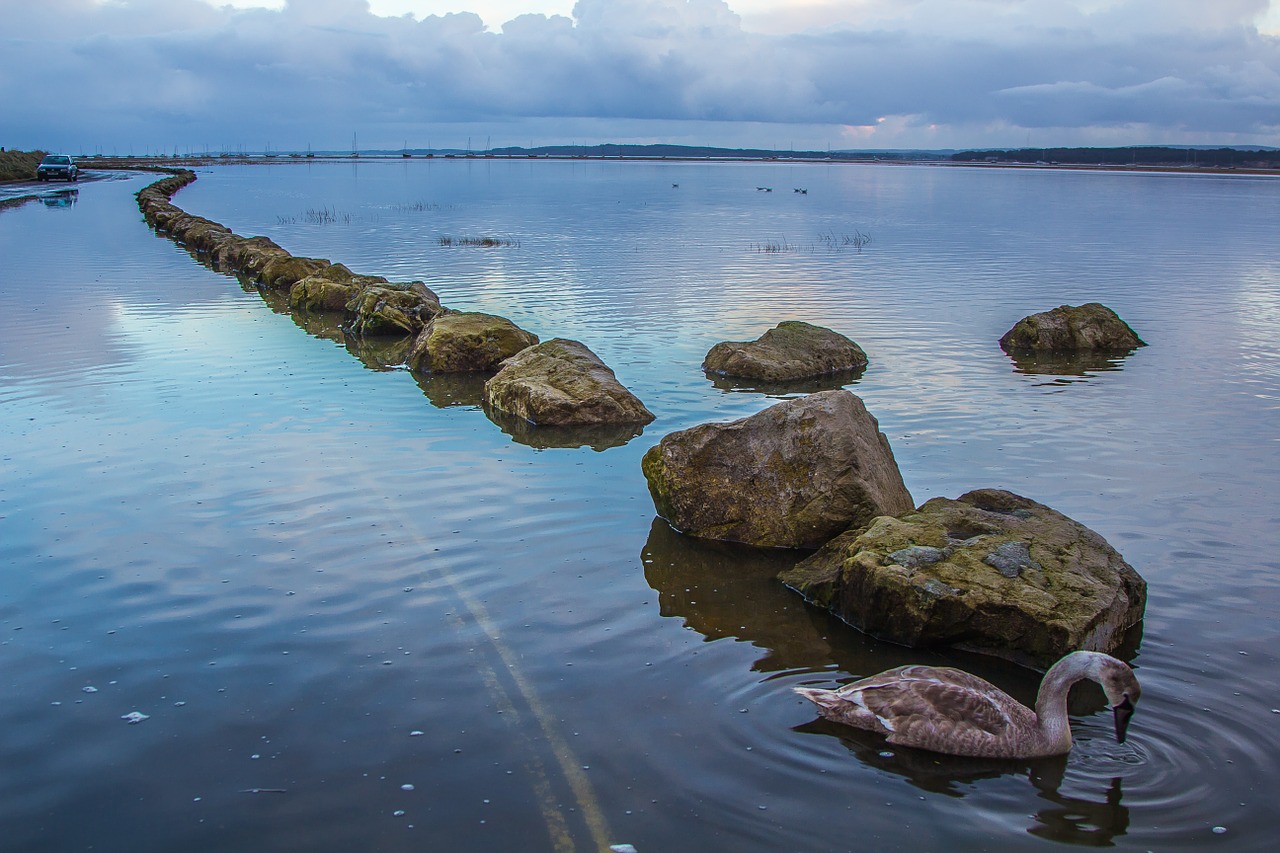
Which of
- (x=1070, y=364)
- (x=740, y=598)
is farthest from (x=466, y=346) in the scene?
(x=1070, y=364)

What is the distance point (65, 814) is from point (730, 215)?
73.1 metres

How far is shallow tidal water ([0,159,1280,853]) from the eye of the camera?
669 cm

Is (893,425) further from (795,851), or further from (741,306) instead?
(741,306)

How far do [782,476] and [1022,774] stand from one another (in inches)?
196

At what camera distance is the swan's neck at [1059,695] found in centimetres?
736

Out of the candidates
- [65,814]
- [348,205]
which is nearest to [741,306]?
[65,814]

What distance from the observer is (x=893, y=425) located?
16.4 m

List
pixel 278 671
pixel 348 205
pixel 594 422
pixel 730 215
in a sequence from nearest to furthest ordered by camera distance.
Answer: pixel 278 671 → pixel 594 422 → pixel 730 215 → pixel 348 205

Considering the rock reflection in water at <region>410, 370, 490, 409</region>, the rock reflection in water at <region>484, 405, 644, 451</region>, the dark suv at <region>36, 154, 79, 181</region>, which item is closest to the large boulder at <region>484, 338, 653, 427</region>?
the rock reflection in water at <region>484, 405, 644, 451</region>

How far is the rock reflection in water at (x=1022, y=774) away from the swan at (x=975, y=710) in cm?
7

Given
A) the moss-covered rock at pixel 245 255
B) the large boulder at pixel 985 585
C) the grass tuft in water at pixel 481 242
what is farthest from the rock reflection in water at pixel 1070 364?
Result: the grass tuft in water at pixel 481 242

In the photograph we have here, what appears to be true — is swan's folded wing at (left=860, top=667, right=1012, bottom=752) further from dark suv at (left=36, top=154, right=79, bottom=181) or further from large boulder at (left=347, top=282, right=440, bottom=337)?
dark suv at (left=36, top=154, right=79, bottom=181)

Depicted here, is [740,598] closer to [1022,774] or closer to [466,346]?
[1022,774]

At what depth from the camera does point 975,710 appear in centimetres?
736
